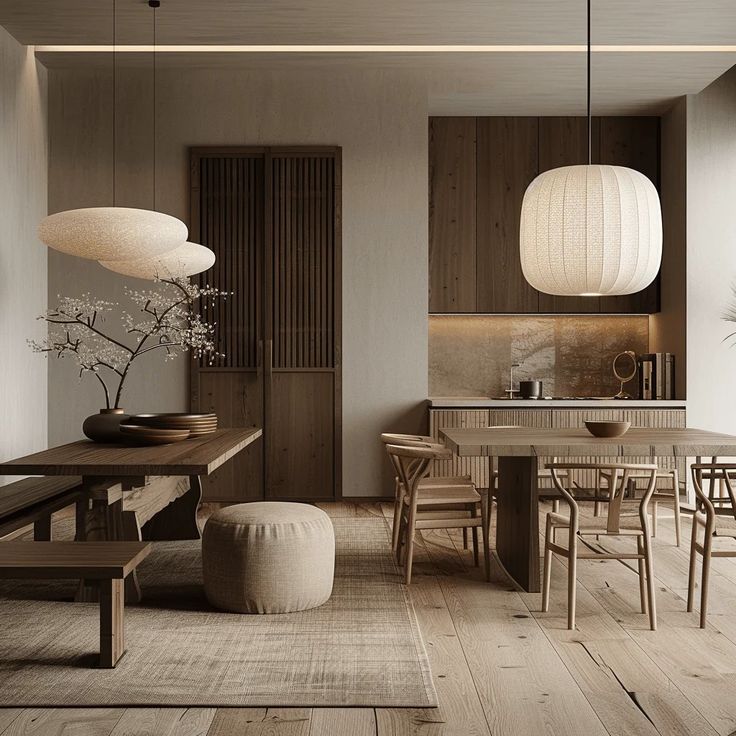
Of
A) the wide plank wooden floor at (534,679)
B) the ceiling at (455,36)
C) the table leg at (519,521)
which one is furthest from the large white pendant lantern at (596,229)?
the ceiling at (455,36)

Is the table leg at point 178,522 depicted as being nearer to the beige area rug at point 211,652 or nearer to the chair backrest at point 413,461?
the beige area rug at point 211,652

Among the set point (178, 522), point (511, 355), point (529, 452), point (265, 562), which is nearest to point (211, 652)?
point (265, 562)

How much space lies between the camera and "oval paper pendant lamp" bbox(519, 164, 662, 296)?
3615 millimetres

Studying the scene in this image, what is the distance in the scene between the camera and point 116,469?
10.2ft

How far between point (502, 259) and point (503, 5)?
2.10m

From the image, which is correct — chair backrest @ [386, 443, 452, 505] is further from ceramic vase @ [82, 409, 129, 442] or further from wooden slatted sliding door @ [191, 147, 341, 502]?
wooden slatted sliding door @ [191, 147, 341, 502]

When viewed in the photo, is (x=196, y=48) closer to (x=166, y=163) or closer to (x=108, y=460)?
(x=166, y=163)

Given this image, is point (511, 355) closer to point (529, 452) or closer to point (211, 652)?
point (529, 452)

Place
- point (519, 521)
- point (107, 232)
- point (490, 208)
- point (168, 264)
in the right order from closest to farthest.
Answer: point (107, 232)
point (519, 521)
point (168, 264)
point (490, 208)

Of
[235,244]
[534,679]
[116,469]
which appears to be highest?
[235,244]

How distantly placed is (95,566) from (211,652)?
548 millimetres

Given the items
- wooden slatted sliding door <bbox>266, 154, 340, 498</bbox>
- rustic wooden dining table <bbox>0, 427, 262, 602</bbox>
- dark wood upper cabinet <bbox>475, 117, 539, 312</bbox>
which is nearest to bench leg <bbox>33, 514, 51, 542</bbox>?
rustic wooden dining table <bbox>0, 427, 262, 602</bbox>

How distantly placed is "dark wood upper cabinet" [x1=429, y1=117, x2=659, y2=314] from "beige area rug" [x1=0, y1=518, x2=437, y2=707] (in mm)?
3268

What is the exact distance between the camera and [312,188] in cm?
625
